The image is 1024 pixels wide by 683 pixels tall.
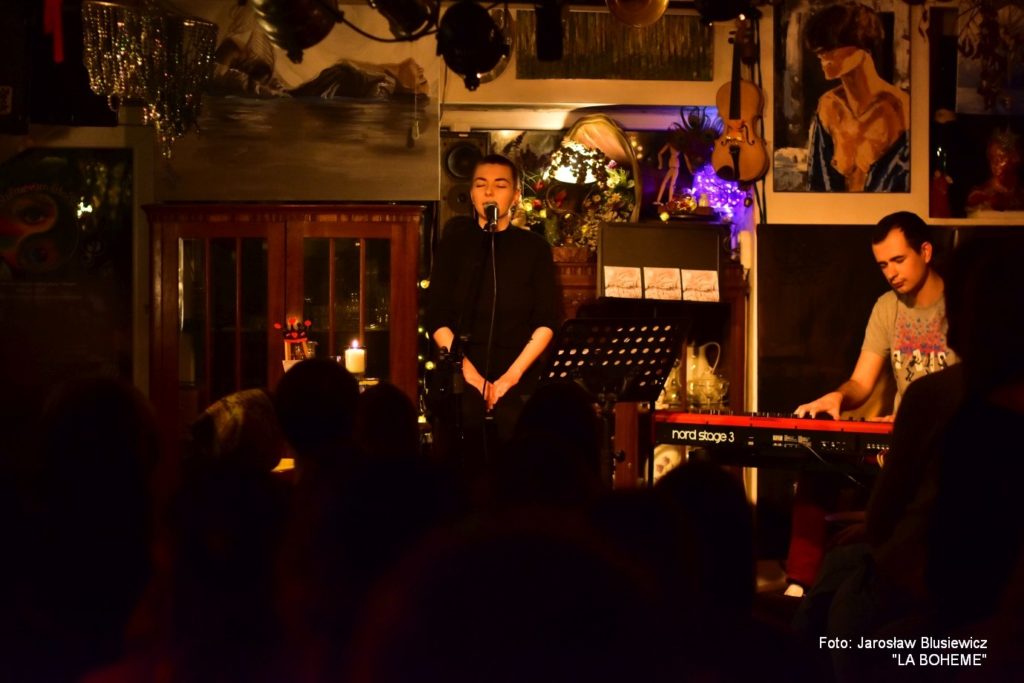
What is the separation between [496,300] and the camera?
186 inches

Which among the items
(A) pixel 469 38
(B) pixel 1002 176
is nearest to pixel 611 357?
(A) pixel 469 38

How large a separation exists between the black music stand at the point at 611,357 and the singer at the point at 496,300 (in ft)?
2.26

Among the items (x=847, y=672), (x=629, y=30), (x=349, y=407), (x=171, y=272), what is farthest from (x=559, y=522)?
(x=629, y=30)

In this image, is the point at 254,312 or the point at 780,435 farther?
the point at 254,312

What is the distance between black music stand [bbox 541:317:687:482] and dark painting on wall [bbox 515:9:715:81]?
239cm

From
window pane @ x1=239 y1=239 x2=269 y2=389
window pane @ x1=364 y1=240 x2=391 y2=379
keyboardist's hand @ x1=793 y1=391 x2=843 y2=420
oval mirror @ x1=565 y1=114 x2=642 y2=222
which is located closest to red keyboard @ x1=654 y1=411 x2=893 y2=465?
keyboardist's hand @ x1=793 y1=391 x2=843 y2=420

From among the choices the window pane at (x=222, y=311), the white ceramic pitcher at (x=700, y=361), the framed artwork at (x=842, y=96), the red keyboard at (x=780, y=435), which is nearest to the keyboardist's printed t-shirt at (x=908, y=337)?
the red keyboard at (x=780, y=435)

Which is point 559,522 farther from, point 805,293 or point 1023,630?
point 805,293

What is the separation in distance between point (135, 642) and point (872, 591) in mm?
1546

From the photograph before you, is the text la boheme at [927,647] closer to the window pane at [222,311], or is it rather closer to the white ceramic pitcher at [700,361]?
the white ceramic pitcher at [700,361]

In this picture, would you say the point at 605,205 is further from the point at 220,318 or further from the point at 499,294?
the point at 220,318

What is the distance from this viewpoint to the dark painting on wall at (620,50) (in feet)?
18.8

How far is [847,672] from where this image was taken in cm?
201

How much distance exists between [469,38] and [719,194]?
2.46m
